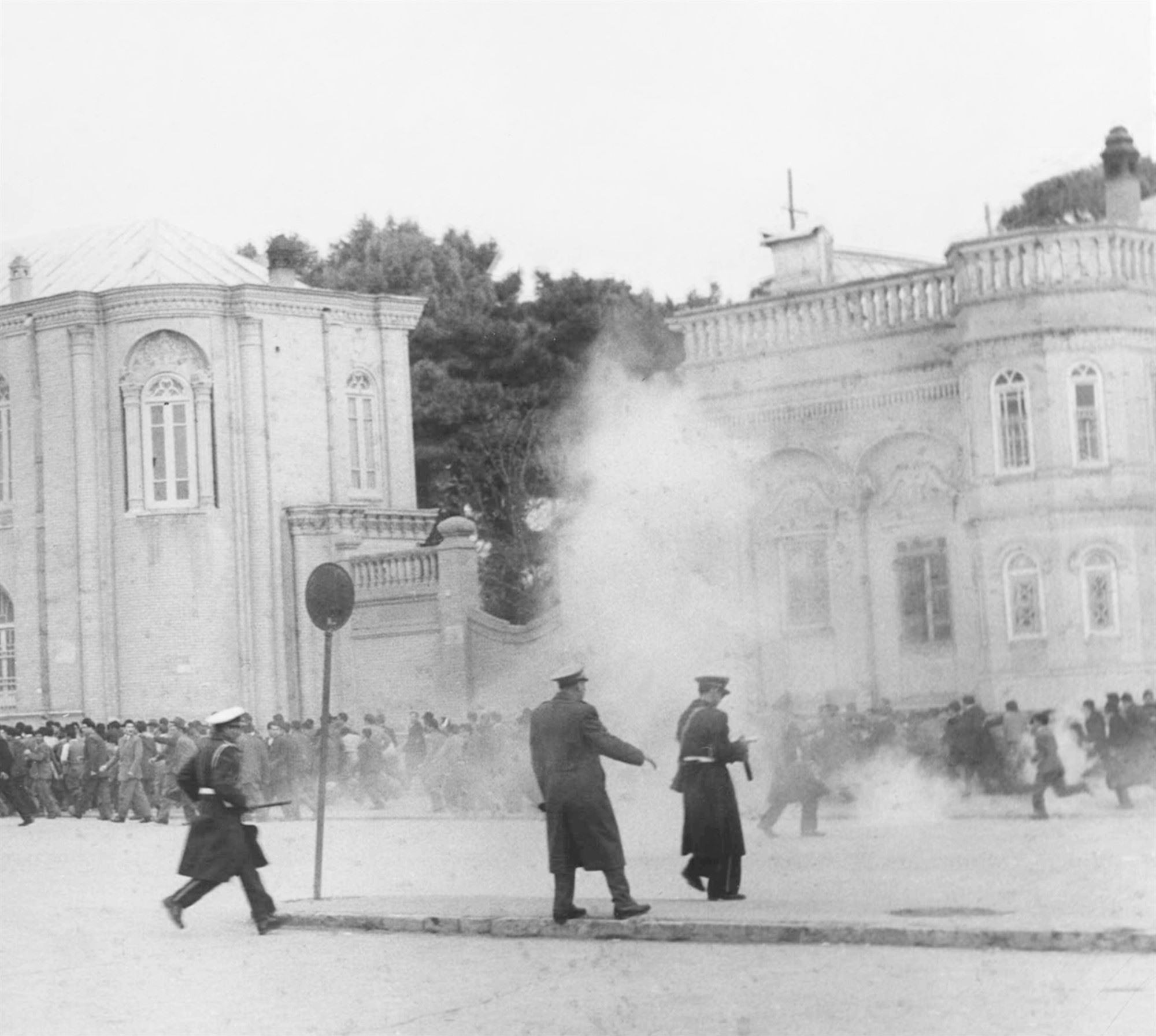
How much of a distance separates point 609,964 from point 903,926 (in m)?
1.74

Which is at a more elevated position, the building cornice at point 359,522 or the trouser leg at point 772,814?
the building cornice at point 359,522

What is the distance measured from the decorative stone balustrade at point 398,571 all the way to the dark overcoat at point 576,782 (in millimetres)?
20753

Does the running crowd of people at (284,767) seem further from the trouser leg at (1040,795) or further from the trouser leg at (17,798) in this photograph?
the trouser leg at (1040,795)

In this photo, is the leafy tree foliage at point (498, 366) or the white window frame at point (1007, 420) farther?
the leafy tree foliage at point (498, 366)

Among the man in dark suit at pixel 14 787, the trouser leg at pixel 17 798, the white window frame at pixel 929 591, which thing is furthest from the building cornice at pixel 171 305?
the white window frame at pixel 929 591

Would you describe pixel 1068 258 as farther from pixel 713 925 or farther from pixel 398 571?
pixel 713 925

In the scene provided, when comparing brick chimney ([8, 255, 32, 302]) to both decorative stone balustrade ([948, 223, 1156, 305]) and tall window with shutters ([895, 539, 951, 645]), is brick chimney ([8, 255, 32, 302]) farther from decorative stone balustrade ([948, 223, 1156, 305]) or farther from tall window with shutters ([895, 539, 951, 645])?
decorative stone balustrade ([948, 223, 1156, 305])

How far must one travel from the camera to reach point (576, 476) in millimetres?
38281

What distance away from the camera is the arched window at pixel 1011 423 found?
28.4 meters

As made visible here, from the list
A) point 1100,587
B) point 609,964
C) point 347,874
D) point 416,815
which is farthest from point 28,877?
point 1100,587

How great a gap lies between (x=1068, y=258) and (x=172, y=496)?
17.4 meters

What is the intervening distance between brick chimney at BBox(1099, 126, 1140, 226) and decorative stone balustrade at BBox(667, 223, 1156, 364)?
204 centimetres

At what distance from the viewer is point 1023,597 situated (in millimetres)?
28406

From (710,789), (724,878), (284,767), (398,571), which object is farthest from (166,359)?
(724,878)
